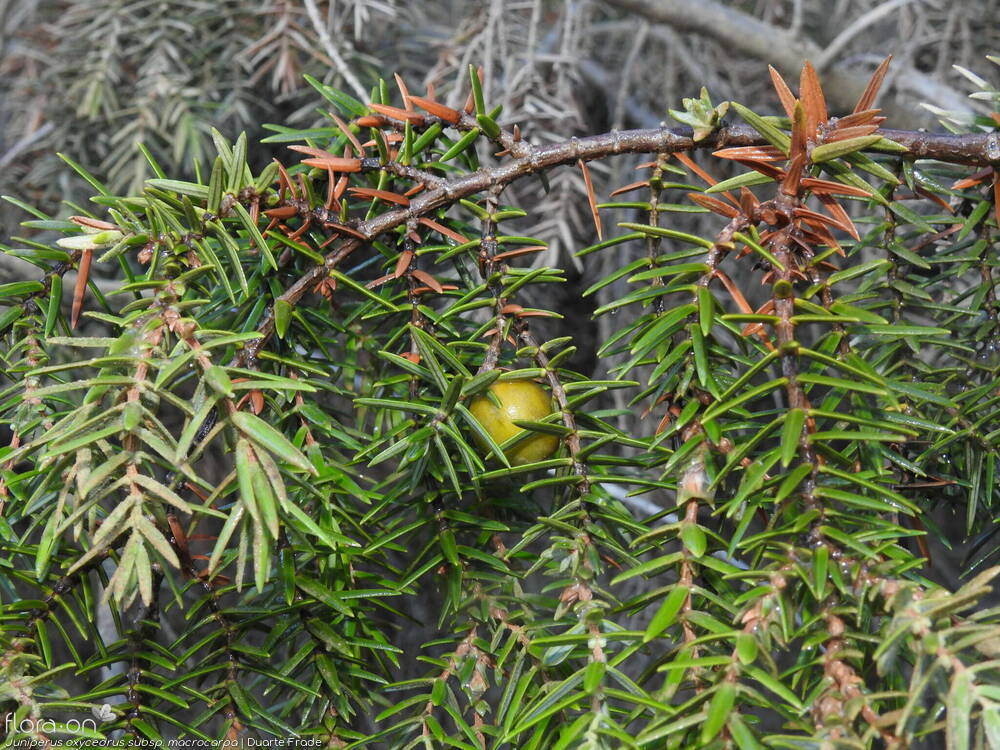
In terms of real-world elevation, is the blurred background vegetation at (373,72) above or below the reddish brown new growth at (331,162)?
below

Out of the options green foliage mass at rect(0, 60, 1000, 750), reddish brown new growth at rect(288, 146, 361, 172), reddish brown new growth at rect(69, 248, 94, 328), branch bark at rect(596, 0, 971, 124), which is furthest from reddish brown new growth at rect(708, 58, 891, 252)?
branch bark at rect(596, 0, 971, 124)

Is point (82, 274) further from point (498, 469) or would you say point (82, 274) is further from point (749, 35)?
point (749, 35)

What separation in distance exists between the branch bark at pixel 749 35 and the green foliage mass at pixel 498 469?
2.27 feet

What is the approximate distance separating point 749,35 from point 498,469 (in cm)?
104

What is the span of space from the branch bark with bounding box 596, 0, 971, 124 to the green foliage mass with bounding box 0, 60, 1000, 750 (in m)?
0.69

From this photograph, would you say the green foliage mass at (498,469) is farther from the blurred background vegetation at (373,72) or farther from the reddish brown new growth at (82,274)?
the blurred background vegetation at (373,72)

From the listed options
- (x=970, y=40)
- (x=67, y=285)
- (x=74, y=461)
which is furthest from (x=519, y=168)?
(x=970, y=40)

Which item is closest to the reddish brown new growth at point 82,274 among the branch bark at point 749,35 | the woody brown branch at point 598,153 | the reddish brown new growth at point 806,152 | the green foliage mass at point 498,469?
the green foliage mass at point 498,469

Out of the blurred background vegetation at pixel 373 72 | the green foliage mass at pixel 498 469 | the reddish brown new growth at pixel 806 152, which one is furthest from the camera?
the blurred background vegetation at pixel 373 72

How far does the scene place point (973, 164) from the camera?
1.93ft

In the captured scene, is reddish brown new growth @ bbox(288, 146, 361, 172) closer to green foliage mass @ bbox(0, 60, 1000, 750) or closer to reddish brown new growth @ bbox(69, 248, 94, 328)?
green foliage mass @ bbox(0, 60, 1000, 750)

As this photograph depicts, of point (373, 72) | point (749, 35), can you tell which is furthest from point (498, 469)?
point (749, 35)

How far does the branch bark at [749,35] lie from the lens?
1.24 m

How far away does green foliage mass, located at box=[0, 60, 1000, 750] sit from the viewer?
1.31 ft
